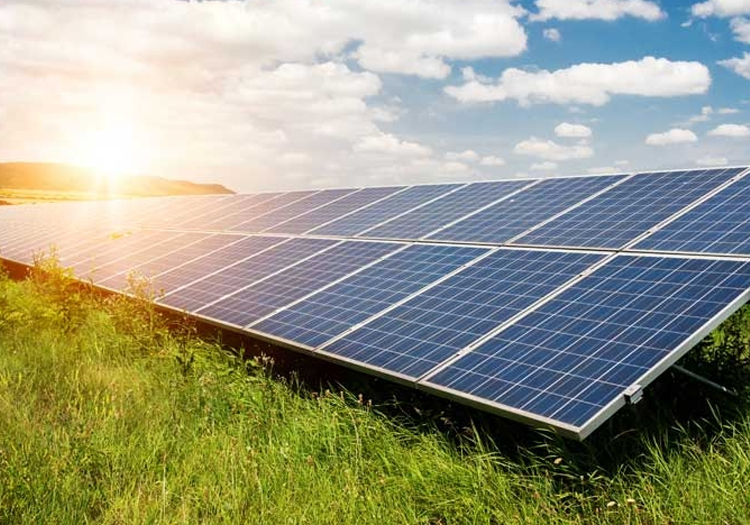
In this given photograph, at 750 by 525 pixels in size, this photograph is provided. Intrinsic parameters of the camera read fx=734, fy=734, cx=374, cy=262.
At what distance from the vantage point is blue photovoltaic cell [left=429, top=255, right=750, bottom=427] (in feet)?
19.2

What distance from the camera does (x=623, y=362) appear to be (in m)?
6.04

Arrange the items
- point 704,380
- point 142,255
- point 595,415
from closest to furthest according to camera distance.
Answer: point 595,415, point 704,380, point 142,255

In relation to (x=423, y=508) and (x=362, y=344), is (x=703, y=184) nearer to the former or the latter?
(x=362, y=344)

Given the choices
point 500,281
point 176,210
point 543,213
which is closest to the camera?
point 500,281

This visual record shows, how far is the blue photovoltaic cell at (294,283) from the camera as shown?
973 centimetres

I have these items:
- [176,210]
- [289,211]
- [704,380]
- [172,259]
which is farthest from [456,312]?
[176,210]

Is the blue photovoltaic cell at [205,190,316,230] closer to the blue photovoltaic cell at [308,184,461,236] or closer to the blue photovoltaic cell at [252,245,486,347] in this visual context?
the blue photovoltaic cell at [308,184,461,236]

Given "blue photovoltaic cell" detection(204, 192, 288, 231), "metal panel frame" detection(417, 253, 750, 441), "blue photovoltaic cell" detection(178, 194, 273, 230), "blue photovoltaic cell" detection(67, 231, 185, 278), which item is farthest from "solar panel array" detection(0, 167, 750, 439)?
"blue photovoltaic cell" detection(178, 194, 273, 230)

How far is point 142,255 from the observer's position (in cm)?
1534

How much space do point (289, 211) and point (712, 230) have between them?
9.92 meters

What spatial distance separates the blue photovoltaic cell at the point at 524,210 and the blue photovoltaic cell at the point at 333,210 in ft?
11.8

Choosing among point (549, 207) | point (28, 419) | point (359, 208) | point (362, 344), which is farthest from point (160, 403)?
point (359, 208)

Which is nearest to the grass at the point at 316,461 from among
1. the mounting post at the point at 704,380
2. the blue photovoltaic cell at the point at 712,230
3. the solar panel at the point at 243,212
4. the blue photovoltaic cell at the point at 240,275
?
the mounting post at the point at 704,380

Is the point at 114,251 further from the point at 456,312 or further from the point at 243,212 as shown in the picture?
the point at 456,312
